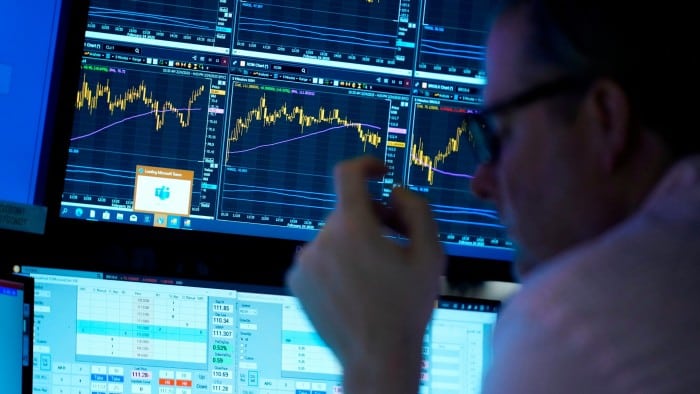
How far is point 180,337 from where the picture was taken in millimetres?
1313

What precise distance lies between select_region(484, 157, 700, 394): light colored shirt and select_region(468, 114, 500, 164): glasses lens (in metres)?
0.23

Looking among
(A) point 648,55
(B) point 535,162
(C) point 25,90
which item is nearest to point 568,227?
(B) point 535,162

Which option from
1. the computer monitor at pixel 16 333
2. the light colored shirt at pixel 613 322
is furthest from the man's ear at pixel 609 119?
the computer monitor at pixel 16 333

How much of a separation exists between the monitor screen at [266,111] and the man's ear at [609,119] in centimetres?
71

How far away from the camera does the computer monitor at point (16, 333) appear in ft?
4.05

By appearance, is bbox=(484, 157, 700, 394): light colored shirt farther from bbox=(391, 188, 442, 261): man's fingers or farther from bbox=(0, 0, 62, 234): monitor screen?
bbox=(0, 0, 62, 234): monitor screen

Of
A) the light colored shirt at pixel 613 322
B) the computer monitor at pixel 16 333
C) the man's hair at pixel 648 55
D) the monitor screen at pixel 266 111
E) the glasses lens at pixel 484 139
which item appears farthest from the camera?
the monitor screen at pixel 266 111

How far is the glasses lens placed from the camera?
2.79ft

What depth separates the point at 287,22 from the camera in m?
1.47

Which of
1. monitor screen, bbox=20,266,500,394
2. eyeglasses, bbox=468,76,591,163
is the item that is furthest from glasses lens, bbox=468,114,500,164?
monitor screen, bbox=20,266,500,394

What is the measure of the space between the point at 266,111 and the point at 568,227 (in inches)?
30.2

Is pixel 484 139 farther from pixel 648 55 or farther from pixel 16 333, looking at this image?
pixel 16 333

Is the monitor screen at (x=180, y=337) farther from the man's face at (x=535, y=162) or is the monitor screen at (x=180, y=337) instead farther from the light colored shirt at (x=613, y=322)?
the light colored shirt at (x=613, y=322)

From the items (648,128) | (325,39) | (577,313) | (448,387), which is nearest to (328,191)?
(325,39)
